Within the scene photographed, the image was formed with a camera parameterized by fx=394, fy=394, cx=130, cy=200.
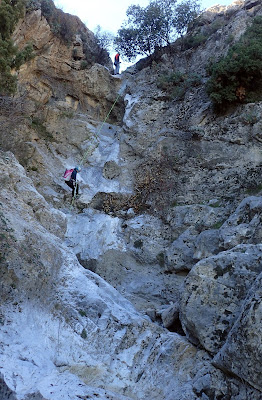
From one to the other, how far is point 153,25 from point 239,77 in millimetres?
10087

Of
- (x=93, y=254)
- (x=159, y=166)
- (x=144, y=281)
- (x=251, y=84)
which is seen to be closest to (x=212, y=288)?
(x=144, y=281)

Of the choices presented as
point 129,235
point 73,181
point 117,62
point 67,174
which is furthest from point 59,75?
point 129,235

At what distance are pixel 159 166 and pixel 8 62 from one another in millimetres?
6675

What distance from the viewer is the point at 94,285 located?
825cm

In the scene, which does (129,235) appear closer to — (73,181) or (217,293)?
(73,181)

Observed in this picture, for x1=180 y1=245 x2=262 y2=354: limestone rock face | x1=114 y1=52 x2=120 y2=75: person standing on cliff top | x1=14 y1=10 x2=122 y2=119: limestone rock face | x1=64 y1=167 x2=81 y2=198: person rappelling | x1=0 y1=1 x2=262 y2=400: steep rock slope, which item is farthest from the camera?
x1=114 y1=52 x2=120 y2=75: person standing on cliff top

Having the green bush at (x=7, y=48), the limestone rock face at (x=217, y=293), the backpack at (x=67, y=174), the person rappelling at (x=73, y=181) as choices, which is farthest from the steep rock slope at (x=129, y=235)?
the green bush at (x=7, y=48)

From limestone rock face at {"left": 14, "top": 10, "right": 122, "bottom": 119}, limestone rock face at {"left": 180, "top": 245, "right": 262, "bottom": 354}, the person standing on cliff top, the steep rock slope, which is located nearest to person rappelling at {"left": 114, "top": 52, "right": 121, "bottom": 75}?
the person standing on cliff top

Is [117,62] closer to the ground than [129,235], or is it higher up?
higher up

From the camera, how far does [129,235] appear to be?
1309 cm

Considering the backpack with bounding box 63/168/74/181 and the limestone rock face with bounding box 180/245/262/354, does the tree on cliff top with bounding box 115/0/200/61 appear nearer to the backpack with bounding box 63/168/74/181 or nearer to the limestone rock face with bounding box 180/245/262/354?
the backpack with bounding box 63/168/74/181

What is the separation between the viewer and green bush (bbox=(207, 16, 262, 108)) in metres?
15.1

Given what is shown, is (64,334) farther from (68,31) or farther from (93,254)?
(68,31)

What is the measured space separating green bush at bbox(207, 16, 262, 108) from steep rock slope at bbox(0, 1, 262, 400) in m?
0.65
